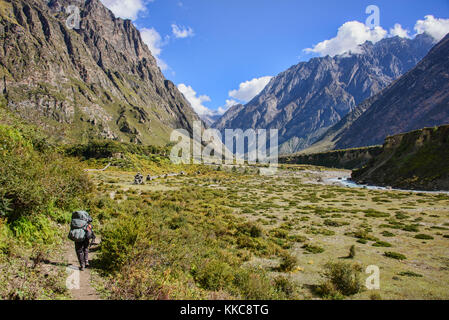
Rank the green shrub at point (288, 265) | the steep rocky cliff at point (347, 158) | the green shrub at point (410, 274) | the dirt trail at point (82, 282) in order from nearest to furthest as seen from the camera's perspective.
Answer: the dirt trail at point (82, 282)
the green shrub at point (410, 274)
the green shrub at point (288, 265)
the steep rocky cliff at point (347, 158)

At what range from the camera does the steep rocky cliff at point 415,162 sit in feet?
143

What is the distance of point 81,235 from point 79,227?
0.31 m

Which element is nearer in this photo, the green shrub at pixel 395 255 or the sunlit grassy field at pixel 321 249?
the sunlit grassy field at pixel 321 249

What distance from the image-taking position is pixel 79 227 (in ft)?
25.7

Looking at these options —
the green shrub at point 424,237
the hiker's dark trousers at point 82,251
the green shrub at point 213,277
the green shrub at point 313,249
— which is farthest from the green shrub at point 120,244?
the green shrub at point 424,237

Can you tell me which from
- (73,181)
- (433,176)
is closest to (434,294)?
(73,181)

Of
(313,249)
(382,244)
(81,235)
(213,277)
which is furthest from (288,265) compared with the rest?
(81,235)

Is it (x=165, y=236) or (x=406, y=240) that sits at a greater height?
(x=165, y=236)

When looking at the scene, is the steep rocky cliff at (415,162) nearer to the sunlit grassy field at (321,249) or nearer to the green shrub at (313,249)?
the sunlit grassy field at (321,249)

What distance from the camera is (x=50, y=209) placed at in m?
→ 10.7

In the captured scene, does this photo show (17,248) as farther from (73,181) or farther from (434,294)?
(434,294)

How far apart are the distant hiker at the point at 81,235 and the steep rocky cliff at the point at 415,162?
57117 millimetres

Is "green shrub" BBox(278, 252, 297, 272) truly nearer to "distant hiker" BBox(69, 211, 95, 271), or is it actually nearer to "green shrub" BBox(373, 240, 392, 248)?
"green shrub" BBox(373, 240, 392, 248)

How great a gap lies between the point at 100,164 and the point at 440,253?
250ft
